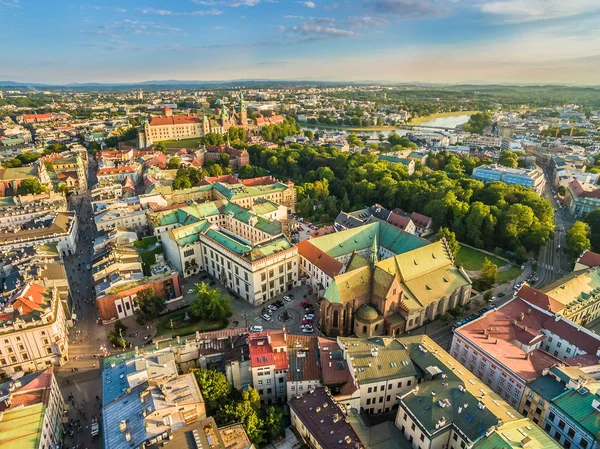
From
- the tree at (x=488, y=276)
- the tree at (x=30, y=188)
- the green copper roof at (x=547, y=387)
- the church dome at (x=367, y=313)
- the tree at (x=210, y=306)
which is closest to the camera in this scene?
the green copper roof at (x=547, y=387)

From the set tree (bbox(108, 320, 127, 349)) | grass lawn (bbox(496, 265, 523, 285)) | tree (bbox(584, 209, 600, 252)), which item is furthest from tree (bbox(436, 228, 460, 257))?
tree (bbox(108, 320, 127, 349))

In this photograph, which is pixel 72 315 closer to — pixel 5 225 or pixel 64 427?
pixel 64 427

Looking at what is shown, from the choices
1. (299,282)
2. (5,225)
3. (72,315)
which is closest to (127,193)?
(5,225)

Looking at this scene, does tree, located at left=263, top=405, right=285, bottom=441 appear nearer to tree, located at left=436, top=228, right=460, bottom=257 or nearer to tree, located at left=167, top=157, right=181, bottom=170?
tree, located at left=436, top=228, right=460, bottom=257

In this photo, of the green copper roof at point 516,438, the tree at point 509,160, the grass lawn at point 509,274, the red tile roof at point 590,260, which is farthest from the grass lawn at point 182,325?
the tree at point 509,160

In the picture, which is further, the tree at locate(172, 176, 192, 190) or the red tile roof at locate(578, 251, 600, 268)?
the tree at locate(172, 176, 192, 190)

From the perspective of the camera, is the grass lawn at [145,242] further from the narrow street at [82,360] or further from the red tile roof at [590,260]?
the red tile roof at [590,260]

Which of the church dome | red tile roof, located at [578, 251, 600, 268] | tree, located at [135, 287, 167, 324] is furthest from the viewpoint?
red tile roof, located at [578, 251, 600, 268]

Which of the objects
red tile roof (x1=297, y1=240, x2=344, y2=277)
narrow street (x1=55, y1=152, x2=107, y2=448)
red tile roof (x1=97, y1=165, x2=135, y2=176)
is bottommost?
narrow street (x1=55, y1=152, x2=107, y2=448)
